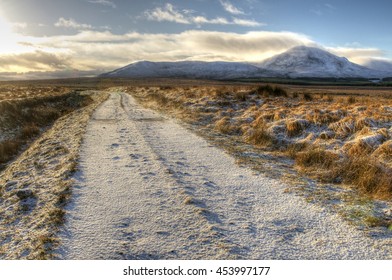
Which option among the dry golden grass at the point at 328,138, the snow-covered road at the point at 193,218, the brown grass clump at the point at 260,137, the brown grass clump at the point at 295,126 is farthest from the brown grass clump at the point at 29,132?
the brown grass clump at the point at 295,126

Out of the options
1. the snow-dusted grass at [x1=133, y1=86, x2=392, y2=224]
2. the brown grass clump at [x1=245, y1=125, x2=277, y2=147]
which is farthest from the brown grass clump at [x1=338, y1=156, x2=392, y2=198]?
the brown grass clump at [x1=245, y1=125, x2=277, y2=147]

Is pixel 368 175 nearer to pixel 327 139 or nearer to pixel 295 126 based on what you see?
pixel 327 139

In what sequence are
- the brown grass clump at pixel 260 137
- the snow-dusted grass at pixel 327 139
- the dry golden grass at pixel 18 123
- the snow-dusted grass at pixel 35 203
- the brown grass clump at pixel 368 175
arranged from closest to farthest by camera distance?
1. the snow-dusted grass at pixel 35 203
2. the brown grass clump at pixel 368 175
3. the snow-dusted grass at pixel 327 139
4. the brown grass clump at pixel 260 137
5. the dry golden grass at pixel 18 123

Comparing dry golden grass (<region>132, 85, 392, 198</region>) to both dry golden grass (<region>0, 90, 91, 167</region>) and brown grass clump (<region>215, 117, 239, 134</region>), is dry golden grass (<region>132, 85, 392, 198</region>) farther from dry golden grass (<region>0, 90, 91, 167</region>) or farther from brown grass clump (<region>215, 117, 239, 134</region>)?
dry golden grass (<region>0, 90, 91, 167</region>)

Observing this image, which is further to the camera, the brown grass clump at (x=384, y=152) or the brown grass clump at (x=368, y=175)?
the brown grass clump at (x=384, y=152)

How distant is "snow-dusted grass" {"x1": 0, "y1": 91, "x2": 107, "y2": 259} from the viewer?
16.4 ft

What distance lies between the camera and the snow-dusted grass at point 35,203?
16.4 ft

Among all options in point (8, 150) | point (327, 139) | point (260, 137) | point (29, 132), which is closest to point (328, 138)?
point (327, 139)

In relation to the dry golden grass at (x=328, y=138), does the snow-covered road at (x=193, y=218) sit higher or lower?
lower

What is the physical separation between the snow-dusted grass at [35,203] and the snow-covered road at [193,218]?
0.30 metres

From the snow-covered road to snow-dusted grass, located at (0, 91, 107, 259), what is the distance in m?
0.30

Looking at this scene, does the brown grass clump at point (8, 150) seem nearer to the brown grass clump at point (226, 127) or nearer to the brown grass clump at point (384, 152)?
the brown grass clump at point (226, 127)

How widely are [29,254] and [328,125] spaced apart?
38.9 ft
